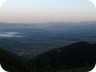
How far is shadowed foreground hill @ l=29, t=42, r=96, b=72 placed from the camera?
5336mm

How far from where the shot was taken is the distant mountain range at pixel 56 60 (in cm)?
534

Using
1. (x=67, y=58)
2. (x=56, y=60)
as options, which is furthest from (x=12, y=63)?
(x=67, y=58)

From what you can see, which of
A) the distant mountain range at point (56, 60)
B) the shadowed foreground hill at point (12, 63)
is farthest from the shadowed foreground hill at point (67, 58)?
the shadowed foreground hill at point (12, 63)

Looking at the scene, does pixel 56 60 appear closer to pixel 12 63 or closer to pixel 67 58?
pixel 67 58

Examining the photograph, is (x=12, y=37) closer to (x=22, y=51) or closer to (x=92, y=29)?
(x=22, y=51)

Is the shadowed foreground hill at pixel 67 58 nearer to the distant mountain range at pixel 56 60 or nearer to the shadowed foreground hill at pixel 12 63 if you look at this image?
the distant mountain range at pixel 56 60

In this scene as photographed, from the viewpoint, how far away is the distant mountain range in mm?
5340

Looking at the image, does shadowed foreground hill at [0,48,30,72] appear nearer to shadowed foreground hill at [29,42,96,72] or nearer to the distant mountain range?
the distant mountain range

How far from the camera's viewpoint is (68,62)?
17.7 feet

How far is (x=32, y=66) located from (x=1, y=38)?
50 centimetres

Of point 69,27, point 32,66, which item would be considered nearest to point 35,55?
point 32,66

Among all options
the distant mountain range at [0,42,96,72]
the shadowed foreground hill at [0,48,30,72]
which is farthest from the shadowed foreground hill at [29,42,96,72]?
the shadowed foreground hill at [0,48,30,72]

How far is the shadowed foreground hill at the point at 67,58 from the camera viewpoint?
17.5 ft

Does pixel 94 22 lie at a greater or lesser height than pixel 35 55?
greater
